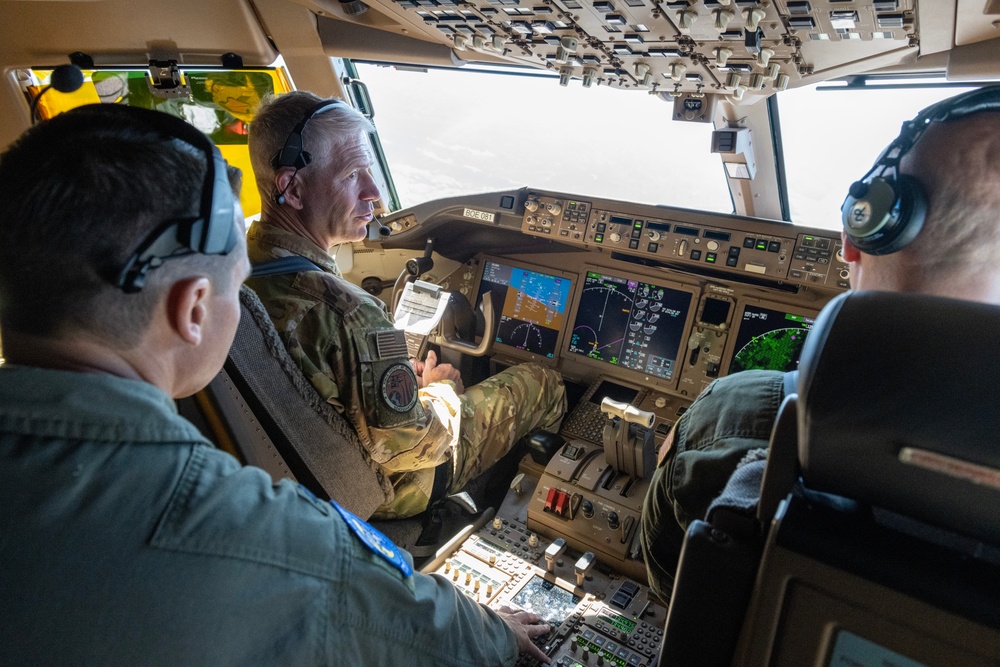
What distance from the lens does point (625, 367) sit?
2781mm

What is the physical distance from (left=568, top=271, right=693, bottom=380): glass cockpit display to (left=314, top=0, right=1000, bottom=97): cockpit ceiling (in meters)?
0.80

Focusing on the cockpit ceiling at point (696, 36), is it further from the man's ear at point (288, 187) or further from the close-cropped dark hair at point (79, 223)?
the close-cropped dark hair at point (79, 223)

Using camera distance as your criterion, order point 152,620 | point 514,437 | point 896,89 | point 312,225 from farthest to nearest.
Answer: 1. point 514,437
2. point 896,89
3. point 312,225
4. point 152,620

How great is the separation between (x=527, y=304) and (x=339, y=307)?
58.6 inches

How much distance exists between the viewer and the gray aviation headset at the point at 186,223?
772mm

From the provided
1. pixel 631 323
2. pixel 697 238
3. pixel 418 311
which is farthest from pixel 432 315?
pixel 697 238

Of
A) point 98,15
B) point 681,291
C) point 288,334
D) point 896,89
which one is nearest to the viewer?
point 288,334

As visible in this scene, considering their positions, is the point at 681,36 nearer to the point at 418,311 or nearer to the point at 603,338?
the point at 603,338

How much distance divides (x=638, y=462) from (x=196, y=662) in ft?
5.64

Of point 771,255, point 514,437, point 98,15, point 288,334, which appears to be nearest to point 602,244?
point 771,255

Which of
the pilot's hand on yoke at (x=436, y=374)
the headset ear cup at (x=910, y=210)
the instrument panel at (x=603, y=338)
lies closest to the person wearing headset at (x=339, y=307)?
the pilot's hand on yoke at (x=436, y=374)

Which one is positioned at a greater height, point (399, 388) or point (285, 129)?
point (285, 129)

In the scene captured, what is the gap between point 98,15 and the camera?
9.93 feet

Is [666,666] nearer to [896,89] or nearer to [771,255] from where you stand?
[771,255]
